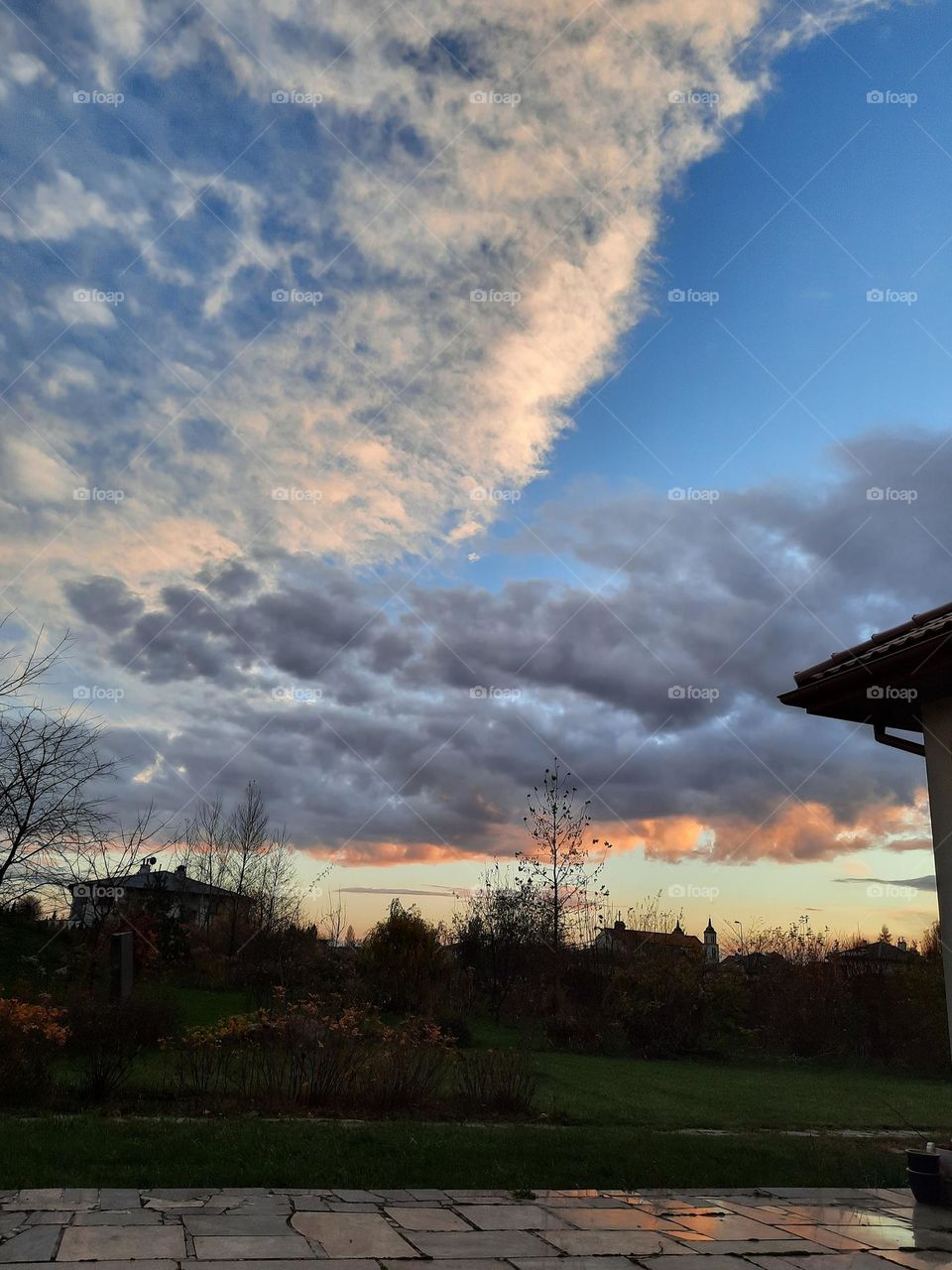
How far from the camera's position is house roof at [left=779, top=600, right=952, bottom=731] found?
6.43 m

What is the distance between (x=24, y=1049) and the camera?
9.04 metres

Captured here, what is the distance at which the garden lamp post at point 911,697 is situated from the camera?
6.45 m

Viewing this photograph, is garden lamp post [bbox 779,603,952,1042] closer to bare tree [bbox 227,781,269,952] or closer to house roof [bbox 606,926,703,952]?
house roof [bbox 606,926,703,952]

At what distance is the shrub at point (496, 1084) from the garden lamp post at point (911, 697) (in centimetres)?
519

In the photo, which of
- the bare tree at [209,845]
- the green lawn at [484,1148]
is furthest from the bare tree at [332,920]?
the green lawn at [484,1148]

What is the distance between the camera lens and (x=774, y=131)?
9.85 meters

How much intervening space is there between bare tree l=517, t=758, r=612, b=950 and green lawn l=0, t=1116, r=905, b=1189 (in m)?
14.0

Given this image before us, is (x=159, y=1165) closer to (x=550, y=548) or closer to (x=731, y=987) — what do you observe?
(x=550, y=548)

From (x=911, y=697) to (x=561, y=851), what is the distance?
17.2 m

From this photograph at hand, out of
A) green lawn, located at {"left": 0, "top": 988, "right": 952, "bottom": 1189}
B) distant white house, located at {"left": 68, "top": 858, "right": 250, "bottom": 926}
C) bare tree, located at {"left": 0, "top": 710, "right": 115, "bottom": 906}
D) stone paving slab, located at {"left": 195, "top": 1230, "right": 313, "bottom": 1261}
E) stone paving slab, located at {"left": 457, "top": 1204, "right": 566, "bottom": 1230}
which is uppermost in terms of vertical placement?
bare tree, located at {"left": 0, "top": 710, "right": 115, "bottom": 906}

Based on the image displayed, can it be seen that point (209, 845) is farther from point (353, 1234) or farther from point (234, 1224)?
point (353, 1234)

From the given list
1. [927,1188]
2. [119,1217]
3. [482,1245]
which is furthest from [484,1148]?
[119,1217]

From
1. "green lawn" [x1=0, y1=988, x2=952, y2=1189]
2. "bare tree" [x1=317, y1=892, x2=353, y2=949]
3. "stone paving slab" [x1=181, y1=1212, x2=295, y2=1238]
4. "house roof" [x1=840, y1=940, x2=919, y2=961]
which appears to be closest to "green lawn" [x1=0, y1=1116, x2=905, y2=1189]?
"green lawn" [x1=0, y1=988, x2=952, y2=1189]

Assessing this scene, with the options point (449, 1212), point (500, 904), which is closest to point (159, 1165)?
point (449, 1212)
